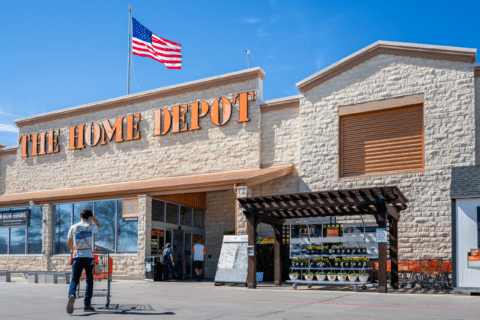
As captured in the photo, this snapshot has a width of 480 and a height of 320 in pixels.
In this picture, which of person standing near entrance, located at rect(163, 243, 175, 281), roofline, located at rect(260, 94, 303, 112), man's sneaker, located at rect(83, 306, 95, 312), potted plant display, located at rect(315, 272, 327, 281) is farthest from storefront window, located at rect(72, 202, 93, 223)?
man's sneaker, located at rect(83, 306, 95, 312)

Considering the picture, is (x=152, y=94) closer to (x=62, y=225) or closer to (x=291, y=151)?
(x=62, y=225)

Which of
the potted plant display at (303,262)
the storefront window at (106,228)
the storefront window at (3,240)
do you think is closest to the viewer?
the potted plant display at (303,262)

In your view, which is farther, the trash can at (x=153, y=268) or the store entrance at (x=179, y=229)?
the store entrance at (x=179, y=229)

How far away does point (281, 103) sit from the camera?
64.0ft

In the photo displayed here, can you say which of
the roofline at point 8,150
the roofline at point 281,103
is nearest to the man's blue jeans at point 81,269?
the roofline at point 281,103

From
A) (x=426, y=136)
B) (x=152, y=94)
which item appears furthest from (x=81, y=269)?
(x=152, y=94)

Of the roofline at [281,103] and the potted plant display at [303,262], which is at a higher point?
the roofline at [281,103]

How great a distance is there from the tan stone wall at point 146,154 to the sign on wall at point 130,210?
1.89 metres

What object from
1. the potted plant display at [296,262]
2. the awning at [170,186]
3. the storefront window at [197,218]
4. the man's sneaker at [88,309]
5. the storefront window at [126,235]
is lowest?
the man's sneaker at [88,309]

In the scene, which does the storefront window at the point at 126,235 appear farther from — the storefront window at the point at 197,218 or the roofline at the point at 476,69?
the roofline at the point at 476,69

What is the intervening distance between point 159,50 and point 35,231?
10.1 m

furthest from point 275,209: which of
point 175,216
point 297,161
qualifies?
point 175,216

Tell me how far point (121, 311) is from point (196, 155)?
12.5 metres

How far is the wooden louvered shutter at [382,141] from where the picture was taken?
17.0 metres
